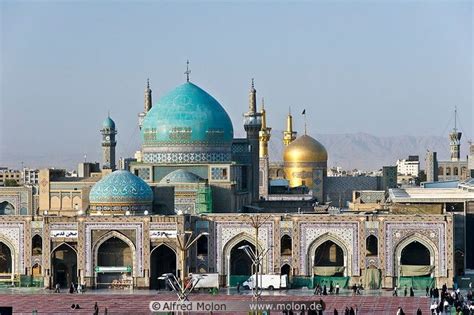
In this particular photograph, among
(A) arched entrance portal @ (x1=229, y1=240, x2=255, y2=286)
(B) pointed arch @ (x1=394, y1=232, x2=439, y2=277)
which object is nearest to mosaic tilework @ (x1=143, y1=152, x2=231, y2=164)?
(A) arched entrance portal @ (x1=229, y1=240, x2=255, y2=286)

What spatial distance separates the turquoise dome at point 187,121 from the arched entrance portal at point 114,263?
9043mm

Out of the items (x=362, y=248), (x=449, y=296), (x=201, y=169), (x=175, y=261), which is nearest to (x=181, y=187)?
(x=201, y=169)

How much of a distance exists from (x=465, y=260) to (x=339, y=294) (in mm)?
6818

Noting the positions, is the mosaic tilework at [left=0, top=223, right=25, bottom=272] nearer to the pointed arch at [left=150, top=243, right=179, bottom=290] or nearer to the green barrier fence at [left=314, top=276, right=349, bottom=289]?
the pointed arch at [left=150, top=243, right=179, bottom=290]

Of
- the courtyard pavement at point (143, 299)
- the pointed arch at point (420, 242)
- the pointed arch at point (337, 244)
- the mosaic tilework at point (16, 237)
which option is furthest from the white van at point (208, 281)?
the mosaic tilework at point (16, 237)

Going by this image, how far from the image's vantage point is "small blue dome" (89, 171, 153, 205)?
172 ft

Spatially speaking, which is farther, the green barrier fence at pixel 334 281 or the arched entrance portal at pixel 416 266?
the green barrier fence at pixel 334 281

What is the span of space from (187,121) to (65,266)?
32.3 feet

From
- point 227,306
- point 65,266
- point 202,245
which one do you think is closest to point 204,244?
point 202,245

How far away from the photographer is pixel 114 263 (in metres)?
51.4

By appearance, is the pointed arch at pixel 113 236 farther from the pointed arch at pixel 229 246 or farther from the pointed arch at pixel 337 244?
the pointed arch at pixel 337 244

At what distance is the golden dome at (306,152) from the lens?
83.9 m

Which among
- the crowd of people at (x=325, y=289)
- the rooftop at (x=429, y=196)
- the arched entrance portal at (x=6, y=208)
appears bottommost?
the crowd of people at (x=325, y=289)

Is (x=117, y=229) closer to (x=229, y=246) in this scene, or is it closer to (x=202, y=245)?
(x=202, y=245)
